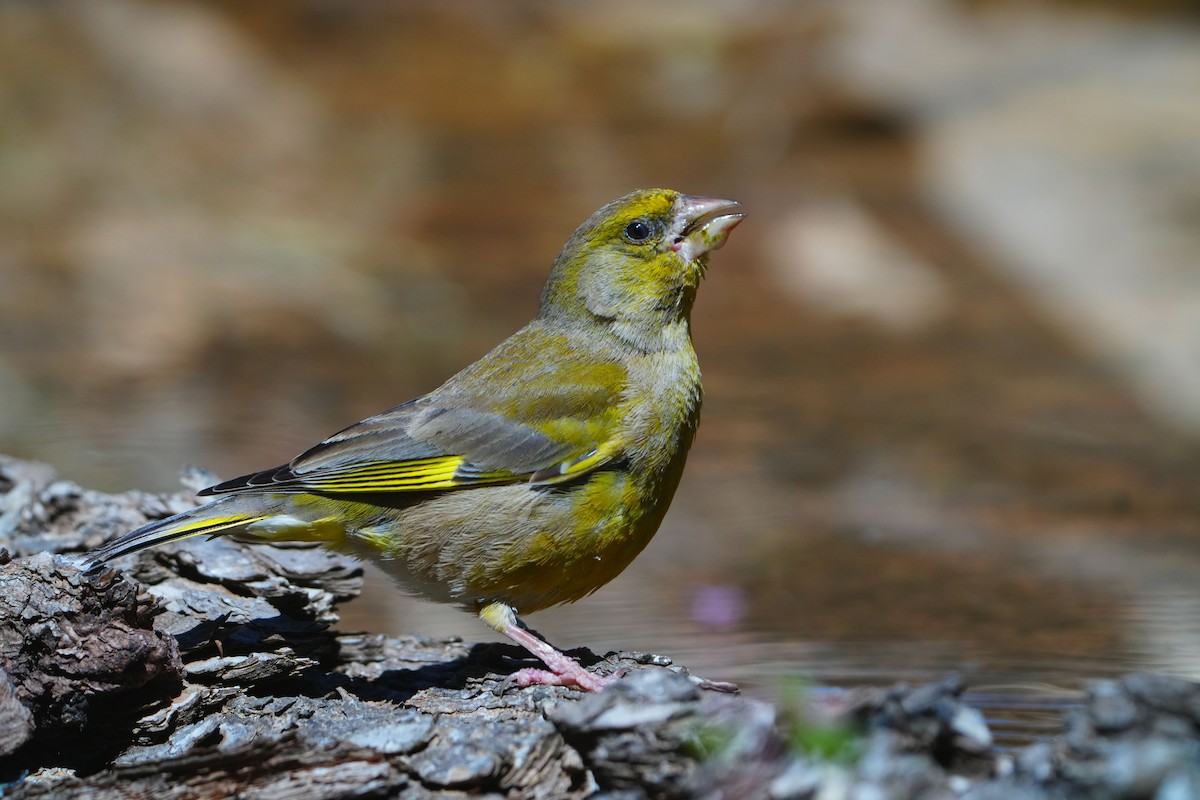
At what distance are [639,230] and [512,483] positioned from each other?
0.99 m

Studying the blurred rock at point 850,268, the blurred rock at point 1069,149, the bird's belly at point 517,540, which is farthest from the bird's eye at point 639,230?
the blurred rock at point 850,268

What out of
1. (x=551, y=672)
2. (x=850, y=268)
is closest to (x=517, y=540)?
(x=551, y=672)

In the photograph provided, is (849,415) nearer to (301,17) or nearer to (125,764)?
(125,764)

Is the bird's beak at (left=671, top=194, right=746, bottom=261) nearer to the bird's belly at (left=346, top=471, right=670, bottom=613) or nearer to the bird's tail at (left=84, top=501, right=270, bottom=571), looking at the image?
the bird's belly at (left=346, top=471, right=670, bottom=613)

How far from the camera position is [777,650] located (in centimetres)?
387

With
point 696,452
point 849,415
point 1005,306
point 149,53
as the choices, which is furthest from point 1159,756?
point 149,53

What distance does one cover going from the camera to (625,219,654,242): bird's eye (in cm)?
412

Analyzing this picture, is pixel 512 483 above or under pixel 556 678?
above

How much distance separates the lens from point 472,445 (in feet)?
12.2

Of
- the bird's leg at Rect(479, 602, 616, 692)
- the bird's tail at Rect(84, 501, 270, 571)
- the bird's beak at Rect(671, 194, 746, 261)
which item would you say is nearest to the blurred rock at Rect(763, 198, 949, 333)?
the bird's beak at Rect(671, 194, 746, 261)

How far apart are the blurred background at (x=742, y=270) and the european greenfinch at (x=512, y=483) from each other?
0.58 metres

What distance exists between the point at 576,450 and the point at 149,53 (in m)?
10.3

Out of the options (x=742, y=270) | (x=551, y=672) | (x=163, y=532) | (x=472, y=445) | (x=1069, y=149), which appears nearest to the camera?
(x=163, y=532)

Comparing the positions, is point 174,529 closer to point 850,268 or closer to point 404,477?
point 404,477
